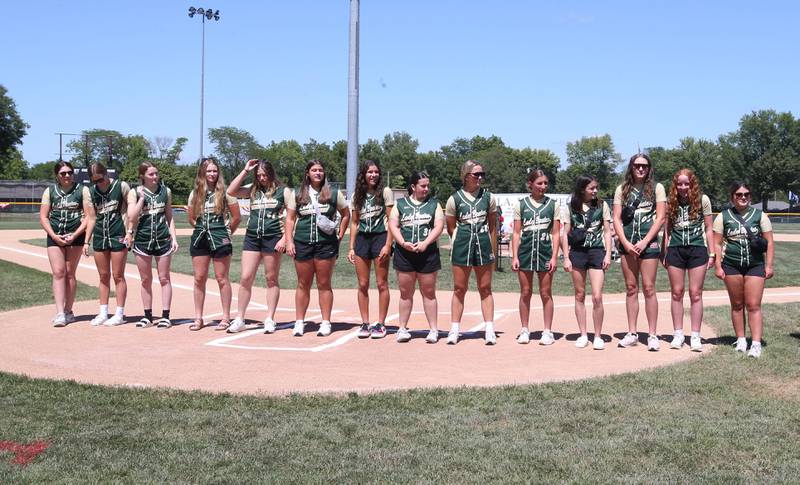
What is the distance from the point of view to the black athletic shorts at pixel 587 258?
7973 millimetres

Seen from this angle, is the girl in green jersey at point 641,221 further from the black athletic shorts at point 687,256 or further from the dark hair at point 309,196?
the dark hair at point 309,196

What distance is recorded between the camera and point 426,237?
26.8ft

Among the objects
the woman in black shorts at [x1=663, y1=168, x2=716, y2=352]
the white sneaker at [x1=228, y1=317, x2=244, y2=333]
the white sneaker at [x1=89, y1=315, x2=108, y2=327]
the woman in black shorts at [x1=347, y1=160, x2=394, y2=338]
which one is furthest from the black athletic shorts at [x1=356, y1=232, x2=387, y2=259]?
the white sneaker at [x1=89, y1=315, x2=108, y2=327]

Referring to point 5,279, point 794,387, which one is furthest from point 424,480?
point 5,279

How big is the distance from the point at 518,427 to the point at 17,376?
13.7 ft

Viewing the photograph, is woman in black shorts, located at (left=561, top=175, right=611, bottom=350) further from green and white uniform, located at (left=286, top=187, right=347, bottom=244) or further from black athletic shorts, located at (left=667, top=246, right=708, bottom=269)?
green and white uniform, located at (left=286, top=187, right=347, bottom=244)

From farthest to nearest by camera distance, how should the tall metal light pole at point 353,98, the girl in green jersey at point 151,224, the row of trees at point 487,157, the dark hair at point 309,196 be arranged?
the row of trees at point 487,157 < the tall metal light pole at point 353,98 < the girl in green jersey at point 151,224 < the dark hair at point 309,196

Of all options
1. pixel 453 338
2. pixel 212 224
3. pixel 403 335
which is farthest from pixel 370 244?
pixel 212 224

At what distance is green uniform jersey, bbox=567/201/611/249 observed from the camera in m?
7.95

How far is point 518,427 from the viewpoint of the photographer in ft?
16.7

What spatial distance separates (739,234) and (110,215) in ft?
22.2

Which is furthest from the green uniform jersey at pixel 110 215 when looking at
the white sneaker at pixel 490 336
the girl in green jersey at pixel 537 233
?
the girl in green jersey at pixel 537 233

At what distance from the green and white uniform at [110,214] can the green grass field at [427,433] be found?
2803 millimetres

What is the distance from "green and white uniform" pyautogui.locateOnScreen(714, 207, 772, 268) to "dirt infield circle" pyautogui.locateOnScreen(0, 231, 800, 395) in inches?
40.7
